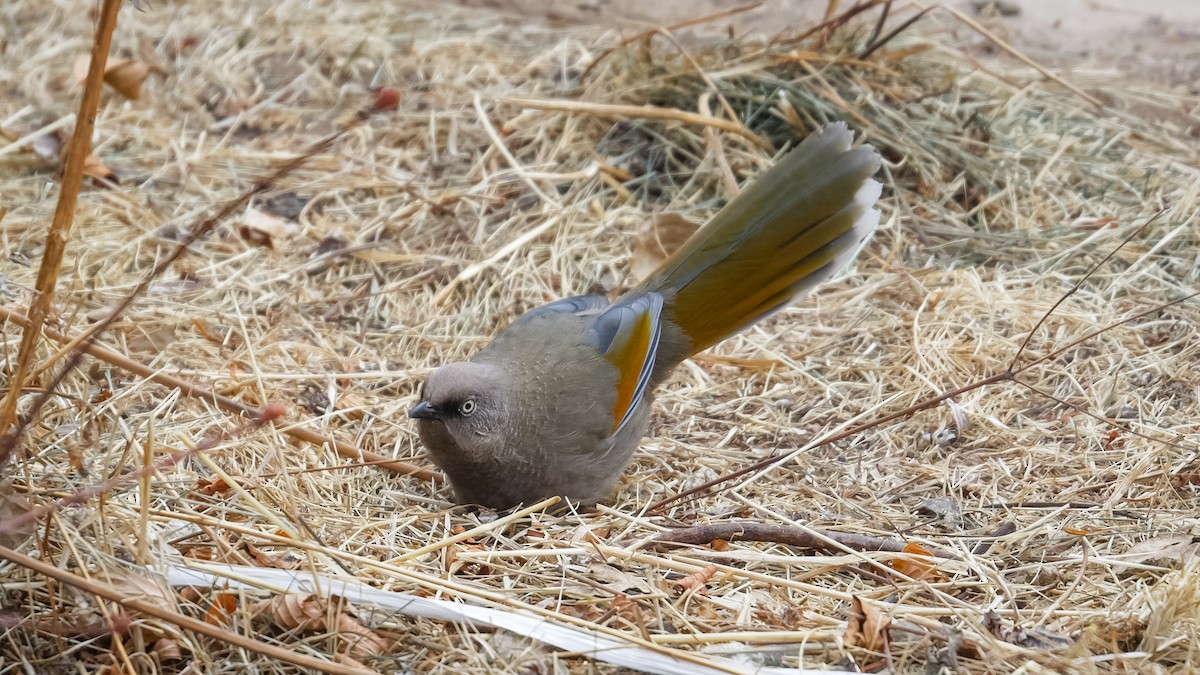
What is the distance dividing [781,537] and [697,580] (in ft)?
1.40

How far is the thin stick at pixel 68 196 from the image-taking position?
2387mm

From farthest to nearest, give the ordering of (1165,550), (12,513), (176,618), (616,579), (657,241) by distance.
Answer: (657,241) → (1165,550) → (616,579) → (12,513) → (176,618)

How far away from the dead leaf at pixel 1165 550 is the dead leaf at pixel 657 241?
2459mm

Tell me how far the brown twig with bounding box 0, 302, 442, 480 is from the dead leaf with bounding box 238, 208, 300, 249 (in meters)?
1.56

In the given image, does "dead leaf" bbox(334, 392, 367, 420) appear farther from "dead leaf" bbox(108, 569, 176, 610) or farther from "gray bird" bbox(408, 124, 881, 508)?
"dead leaf" bbox(108, 569, 176, 610)

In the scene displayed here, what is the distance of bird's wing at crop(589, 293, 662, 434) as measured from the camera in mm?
3984

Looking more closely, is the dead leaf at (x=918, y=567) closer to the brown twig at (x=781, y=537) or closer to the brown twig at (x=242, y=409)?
the brown twig at (x=781, y=537)

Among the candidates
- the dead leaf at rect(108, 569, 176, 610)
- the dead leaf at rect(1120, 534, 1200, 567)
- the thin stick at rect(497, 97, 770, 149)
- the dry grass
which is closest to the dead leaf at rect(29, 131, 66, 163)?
the dry grass

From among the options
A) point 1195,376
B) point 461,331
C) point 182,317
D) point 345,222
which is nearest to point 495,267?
point 461,331

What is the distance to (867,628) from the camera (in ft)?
9.11

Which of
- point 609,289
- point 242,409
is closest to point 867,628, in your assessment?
point 242,409

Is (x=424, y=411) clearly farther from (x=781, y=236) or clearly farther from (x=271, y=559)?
(x=781, y=236)

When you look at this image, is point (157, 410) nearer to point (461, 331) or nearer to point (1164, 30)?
point (461, 331)

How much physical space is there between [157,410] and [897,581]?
2.27 meters
